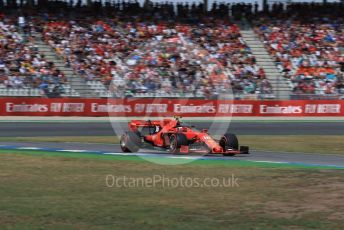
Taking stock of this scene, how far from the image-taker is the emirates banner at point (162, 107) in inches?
1297

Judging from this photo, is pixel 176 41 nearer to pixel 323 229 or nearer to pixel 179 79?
pixel 179 79

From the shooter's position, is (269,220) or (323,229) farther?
(269,220)

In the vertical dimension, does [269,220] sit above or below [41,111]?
above

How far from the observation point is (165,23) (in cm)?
3959

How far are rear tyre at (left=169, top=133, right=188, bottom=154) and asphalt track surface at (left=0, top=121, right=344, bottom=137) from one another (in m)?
8.63

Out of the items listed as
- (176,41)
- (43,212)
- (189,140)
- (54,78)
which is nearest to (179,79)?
(176,41)

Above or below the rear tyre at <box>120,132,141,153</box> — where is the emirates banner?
below

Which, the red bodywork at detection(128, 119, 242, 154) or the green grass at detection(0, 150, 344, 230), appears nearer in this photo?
the green grass at detection(0, 150, 344, 230)

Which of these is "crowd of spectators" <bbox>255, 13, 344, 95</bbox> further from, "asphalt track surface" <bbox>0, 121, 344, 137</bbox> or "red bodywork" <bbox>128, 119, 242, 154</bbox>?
"red bodywork" <bbox>128, 119, 242, 154</bbox>

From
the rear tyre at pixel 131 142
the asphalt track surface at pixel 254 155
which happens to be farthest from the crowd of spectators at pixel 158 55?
the rear tyre at pixel 131 142

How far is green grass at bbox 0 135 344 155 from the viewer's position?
67.0 ft

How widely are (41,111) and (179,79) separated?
6.85 m

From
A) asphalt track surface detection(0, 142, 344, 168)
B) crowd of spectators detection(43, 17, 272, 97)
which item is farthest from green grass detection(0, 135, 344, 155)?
crowd of spectators detection(43, 17, 272, 97)

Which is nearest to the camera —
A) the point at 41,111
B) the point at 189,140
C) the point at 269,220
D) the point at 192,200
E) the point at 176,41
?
the point at 269,220
